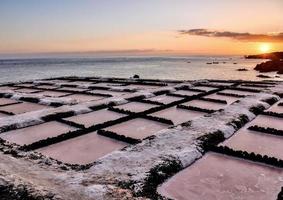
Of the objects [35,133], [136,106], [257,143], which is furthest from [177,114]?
[35,133]

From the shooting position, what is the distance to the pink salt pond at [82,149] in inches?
177

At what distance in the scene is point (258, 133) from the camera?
226 inches

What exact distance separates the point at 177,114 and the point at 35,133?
10.2 ft

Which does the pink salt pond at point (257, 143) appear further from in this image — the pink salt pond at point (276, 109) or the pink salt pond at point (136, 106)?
the pink salt pond at point (136, 106)

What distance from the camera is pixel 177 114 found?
23.4 ft

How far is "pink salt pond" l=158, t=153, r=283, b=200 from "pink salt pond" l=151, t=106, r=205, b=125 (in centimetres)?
229

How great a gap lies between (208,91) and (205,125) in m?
4.88

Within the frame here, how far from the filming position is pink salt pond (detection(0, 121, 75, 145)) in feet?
17.5

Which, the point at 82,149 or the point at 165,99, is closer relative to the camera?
the point at 82,149

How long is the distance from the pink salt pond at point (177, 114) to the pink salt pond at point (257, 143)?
1297 mm

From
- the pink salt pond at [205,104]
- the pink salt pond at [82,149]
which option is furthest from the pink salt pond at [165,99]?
the pink salt pond at [82,149]

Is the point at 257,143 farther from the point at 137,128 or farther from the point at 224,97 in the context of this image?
the point at 224,97

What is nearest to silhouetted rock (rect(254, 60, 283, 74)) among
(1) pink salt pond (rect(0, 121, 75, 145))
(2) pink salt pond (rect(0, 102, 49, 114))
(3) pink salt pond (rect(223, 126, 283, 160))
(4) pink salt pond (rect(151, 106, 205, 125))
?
(4) pink salt pond (rect(151, 106, 205, 125))

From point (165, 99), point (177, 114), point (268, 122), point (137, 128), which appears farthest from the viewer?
point (165, 99)
